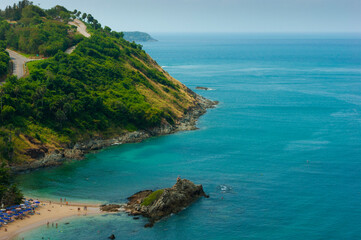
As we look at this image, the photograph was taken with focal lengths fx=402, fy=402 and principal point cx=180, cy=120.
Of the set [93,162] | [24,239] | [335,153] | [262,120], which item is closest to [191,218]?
[24,239]

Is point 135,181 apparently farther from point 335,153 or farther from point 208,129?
point 335,153

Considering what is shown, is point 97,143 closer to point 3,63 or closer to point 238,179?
point 3,63

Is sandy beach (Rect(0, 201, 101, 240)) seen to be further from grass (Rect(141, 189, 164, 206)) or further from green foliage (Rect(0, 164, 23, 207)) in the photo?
grass (Rect(141, 189, 164, 206))

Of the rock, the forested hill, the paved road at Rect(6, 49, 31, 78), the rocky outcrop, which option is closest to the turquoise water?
the rock

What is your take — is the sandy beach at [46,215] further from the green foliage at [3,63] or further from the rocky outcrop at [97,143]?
the green foliage at [3,63]

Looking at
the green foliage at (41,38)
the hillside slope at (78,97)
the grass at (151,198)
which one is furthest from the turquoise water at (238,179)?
the green foliage at (41,38)

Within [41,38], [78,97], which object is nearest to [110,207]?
[78,97]

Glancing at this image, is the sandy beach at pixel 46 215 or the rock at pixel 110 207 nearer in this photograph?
the sandy beach at pixel 46 215
